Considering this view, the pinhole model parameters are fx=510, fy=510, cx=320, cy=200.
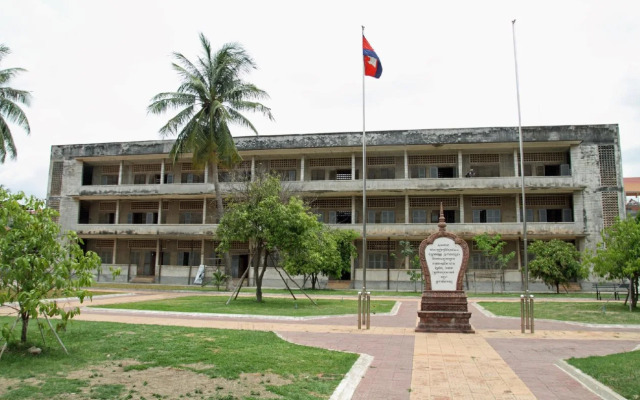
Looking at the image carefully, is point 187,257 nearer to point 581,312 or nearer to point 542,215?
point 542,215

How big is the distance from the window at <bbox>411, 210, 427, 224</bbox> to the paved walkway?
17991 millimetres

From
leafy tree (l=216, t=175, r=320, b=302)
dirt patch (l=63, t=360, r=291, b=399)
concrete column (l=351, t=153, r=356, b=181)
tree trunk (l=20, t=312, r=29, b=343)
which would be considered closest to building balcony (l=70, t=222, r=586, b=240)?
concrete column (l=351, t=153, r=356, b=181)

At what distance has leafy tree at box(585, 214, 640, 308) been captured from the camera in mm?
16375

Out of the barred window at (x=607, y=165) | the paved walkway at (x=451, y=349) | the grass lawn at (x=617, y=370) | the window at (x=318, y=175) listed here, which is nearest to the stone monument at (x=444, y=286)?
the paved walkway at (x=451, y=349)

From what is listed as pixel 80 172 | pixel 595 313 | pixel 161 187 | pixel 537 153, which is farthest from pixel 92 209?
pixel 595 313

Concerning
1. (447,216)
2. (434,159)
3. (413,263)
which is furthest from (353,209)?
(434,159)

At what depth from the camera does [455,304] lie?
41.9ft

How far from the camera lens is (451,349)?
9.95 metres

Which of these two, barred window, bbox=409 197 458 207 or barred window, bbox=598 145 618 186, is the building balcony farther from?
barred window, bbox=598 145 618 186

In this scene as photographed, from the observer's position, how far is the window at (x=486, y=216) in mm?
33656

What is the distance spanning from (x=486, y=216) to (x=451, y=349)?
2536cm

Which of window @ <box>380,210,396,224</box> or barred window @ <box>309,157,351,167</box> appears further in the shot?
barred window @ <box>309,157,351,167</box>

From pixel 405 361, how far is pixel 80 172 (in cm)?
3648

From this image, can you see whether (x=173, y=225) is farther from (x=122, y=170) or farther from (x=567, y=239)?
(x=567, y=239)
